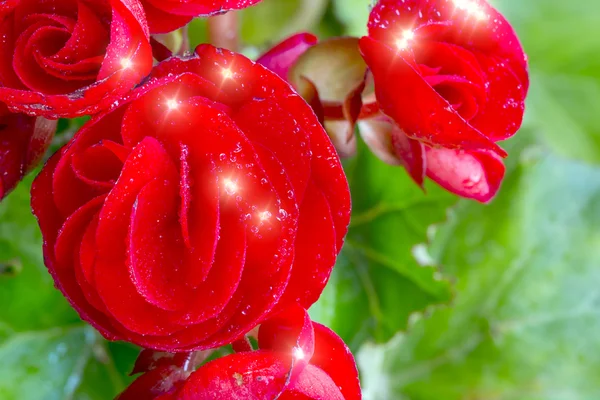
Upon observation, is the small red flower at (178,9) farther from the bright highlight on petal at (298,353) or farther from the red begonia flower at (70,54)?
the bright highlight on petal at (298,353)

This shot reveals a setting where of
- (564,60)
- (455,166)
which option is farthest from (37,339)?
(564,60)

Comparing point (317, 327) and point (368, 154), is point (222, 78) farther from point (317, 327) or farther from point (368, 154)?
point (368, 154)

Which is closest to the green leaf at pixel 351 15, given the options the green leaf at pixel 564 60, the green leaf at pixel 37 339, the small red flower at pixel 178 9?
the green leaf at pixel 564 60

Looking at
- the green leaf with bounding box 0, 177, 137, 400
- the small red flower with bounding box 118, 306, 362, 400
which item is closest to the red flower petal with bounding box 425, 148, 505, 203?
the small red flower with bounding box 118, 306, 362, 400

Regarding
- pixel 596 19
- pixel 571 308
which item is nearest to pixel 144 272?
pixel 571 308

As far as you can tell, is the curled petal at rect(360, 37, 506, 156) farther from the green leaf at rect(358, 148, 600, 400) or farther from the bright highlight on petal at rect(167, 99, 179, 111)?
the green leaf at rect(358, 148, 600, 400)

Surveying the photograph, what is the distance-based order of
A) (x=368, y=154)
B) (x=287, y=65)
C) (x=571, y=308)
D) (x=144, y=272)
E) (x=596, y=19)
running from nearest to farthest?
1. (x=144, y=272)
2. (x=287, y=65)
3. (x=368, y=154)
4. (x=571, y=308)
5. (x=596, y=19)

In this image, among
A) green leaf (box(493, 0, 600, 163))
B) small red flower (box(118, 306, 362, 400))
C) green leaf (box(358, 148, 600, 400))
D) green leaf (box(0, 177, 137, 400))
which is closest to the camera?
small red flower (box(118, 306, 362, 400))
